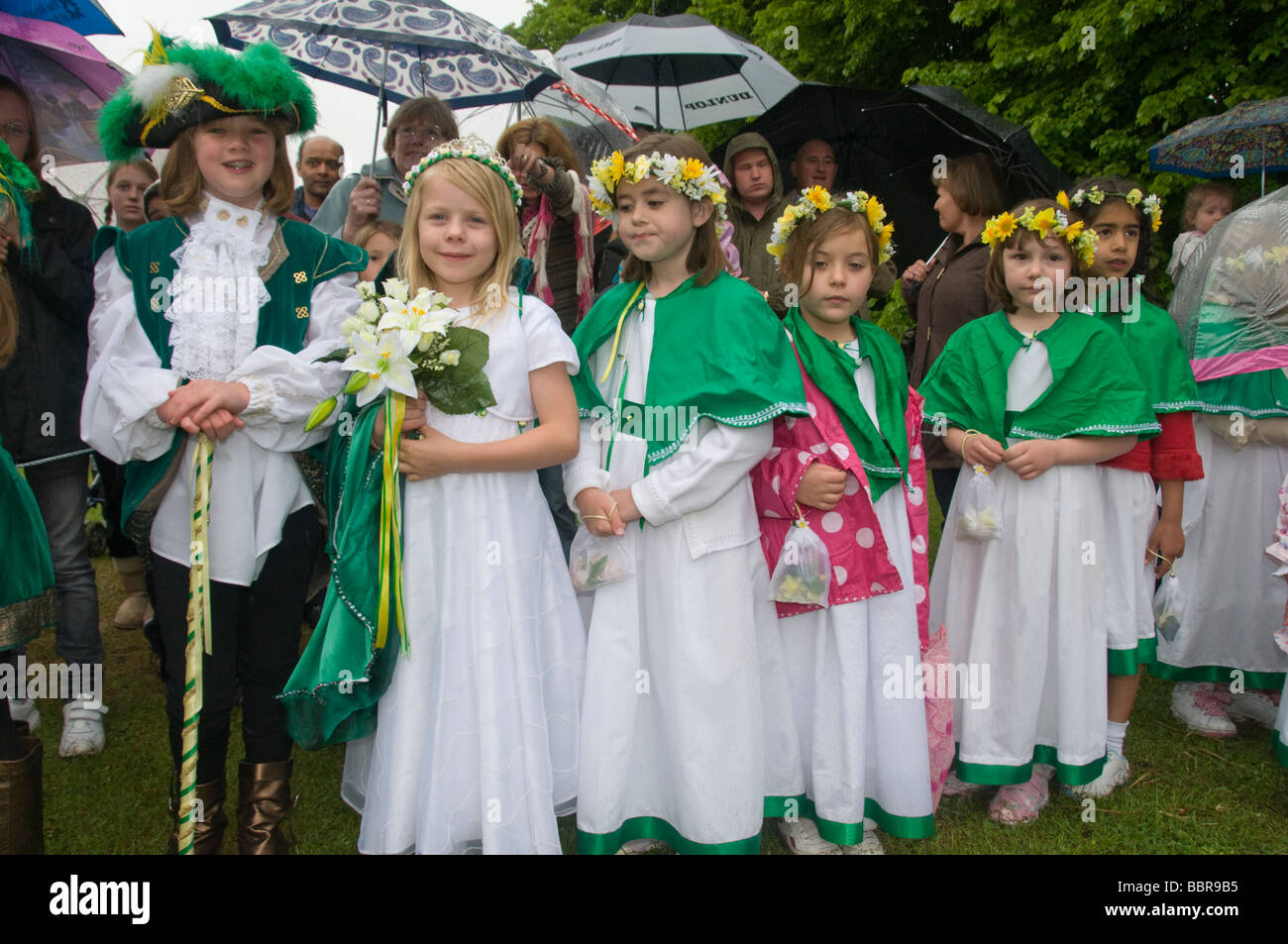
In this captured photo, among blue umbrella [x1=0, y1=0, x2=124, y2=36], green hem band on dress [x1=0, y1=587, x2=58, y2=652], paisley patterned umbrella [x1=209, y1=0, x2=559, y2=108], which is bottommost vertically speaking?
green hem band on dress [x1=0, y1=587, x2=58, y2=652]

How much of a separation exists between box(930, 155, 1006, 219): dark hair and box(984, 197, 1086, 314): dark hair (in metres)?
0.88

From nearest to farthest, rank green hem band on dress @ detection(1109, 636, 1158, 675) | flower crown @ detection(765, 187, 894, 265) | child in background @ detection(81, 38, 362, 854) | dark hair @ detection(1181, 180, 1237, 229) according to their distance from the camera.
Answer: child in background @ detection(81, 38, 362, 854) < flower crown @ detection(765, 187, 894, 265) < green hem band on dress @ detection(1109, 636, 1158, 675) < dark hair @ detection(1181, 180, 1237, 229)

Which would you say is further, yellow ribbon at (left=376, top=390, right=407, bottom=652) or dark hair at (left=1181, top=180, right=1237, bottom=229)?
dark hair at (left=1181, top=180, right=1237, bottom=229)

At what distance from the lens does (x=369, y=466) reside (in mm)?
2701

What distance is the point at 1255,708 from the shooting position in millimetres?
4086

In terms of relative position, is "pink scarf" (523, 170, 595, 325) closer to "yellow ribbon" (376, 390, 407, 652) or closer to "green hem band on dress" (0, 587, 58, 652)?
"yellow ribbon" (376, 390, 407, 652)

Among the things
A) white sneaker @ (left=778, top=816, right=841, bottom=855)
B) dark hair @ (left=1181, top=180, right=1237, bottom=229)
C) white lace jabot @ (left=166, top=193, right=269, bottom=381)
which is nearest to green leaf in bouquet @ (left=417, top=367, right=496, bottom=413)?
white lace jabot @ (left=166, top=193, right=269, bottom=381)

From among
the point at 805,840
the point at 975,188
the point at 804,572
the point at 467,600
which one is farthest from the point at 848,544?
the point at 975,188

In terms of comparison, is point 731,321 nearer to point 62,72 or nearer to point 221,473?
point 221,473

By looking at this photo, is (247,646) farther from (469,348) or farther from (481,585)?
(469,348)

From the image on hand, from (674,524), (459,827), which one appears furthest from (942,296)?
(459,827)

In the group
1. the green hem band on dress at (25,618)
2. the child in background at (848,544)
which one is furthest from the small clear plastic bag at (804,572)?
the green hem band on dress at (25,618)

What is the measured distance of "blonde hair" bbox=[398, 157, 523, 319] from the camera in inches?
108

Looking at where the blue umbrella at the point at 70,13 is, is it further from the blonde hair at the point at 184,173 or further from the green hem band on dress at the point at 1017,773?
the green hem band on dress at the point at 1017,773
